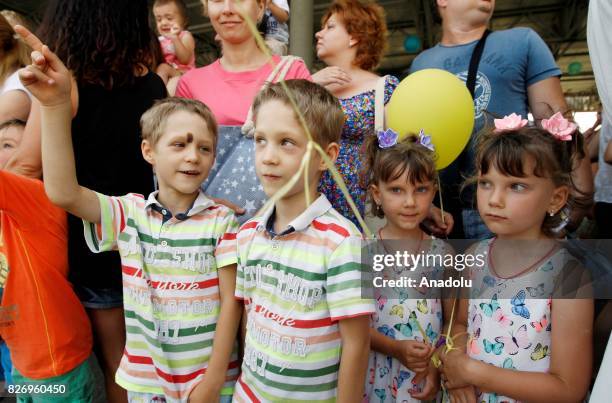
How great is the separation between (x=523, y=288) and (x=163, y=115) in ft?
3.25

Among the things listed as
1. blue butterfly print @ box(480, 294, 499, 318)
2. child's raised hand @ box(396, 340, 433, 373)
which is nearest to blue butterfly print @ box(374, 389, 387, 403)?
child's raised hand @ box(396, 340, 433, 373)

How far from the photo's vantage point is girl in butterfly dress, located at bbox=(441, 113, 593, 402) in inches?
37.3

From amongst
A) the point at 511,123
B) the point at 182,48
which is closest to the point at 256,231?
the point at 511,123

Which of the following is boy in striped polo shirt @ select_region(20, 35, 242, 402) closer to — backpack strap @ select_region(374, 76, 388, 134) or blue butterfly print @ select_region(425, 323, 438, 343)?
blue butterfly print @ select_region(425, 323, 438, 343)

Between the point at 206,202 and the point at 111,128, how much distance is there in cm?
38

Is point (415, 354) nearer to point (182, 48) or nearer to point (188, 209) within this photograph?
point (188, 209)

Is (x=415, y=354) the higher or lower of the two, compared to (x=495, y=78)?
lower

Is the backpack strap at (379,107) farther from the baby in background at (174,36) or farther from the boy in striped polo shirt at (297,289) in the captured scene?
the baby in background at (174,36)

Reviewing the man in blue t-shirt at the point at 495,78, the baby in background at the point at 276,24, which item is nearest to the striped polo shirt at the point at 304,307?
the man in blue t-shirt at the point at 495,78

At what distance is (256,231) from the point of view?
1.04 meters

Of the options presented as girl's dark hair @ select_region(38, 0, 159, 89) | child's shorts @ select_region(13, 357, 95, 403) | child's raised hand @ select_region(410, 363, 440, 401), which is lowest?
child's shorts @ select_region(13, 357, 95, 403)

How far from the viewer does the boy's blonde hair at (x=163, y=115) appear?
115cm

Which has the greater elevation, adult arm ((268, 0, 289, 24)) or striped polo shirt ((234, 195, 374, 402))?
adult arm ((268, 0, 289, 24))

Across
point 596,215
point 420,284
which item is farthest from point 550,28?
point 420,284
